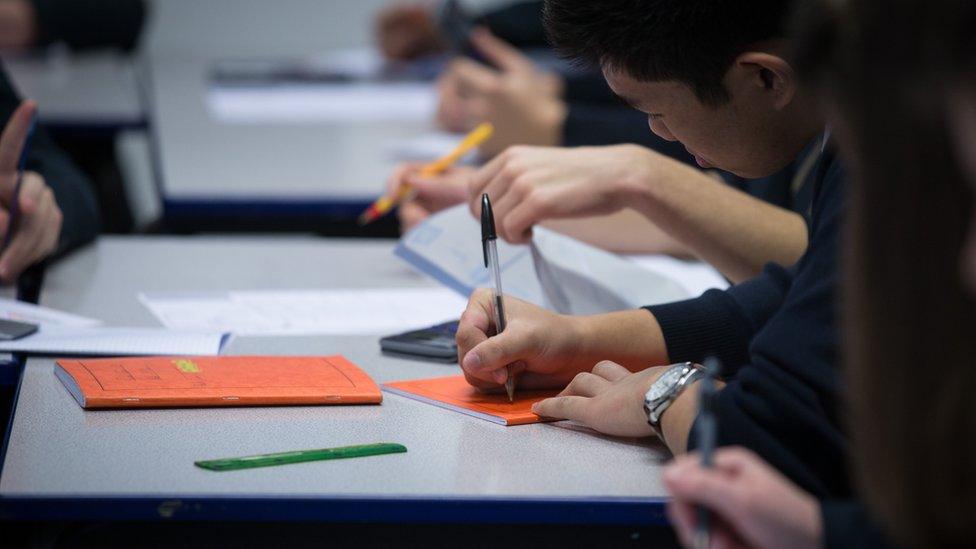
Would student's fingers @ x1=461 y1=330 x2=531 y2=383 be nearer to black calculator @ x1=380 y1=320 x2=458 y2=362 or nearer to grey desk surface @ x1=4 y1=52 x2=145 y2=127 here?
black calculator @ x1=380 y1=320 x2=458 y2=362

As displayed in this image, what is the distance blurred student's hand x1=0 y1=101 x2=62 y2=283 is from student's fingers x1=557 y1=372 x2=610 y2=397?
765 mm

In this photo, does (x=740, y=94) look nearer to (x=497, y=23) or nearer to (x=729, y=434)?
(x=729, y=434)

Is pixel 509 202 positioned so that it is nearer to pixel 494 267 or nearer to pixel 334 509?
pixel 494 267

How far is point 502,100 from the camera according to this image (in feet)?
8.17

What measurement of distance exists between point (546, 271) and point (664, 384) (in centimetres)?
46

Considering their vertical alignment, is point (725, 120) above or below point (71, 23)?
above

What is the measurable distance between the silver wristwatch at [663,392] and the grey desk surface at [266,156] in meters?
1.13

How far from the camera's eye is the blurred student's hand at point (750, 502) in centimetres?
62

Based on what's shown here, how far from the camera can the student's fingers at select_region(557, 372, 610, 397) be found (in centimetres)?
101

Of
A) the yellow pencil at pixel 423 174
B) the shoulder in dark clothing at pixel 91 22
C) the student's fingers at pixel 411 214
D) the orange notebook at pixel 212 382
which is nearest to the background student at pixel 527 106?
the yellow pencil at pixel 423 174

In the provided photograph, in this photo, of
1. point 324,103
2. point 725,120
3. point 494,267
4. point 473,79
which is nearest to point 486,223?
point 494,267

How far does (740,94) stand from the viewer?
97 centimetres

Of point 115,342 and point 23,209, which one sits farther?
point 23,209

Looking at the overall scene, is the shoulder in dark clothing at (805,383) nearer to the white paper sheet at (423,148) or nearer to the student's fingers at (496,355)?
the student's fingers at (496,355)
